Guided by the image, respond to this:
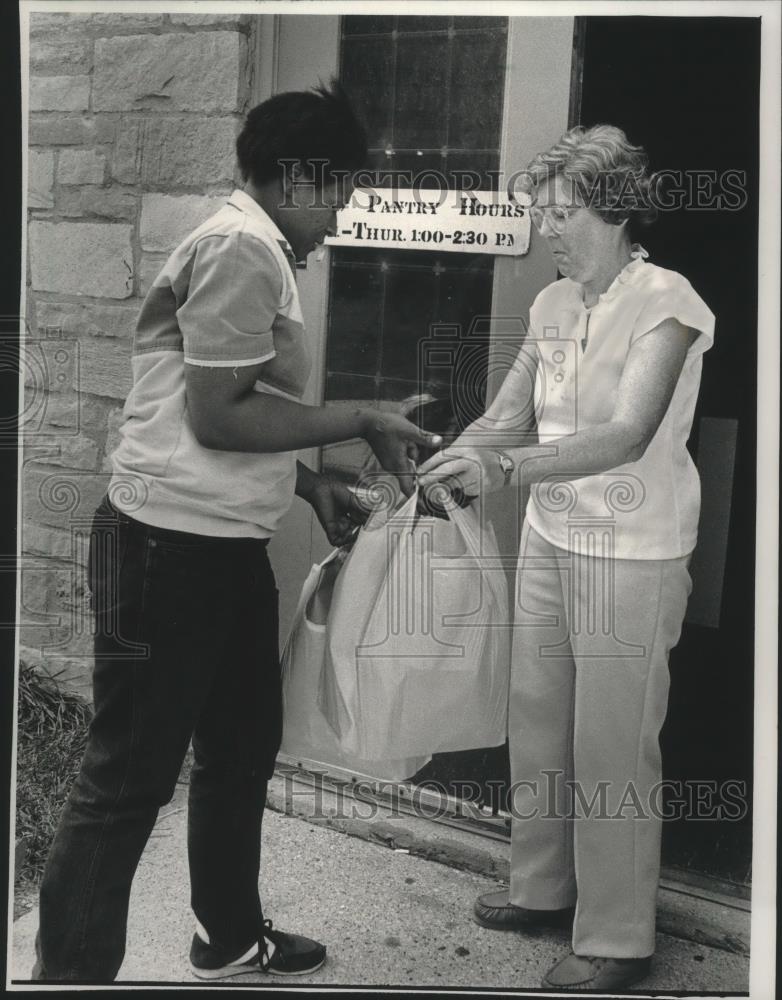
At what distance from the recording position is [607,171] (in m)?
2.70

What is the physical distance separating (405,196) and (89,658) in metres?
1.61

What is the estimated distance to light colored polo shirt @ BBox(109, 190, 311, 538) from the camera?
2375 millimetres

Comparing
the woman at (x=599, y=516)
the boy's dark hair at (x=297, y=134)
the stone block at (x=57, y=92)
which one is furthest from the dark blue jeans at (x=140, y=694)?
the stone block at (x=57, y=92)

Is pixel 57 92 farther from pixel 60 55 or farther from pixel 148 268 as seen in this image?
pixel 148 268

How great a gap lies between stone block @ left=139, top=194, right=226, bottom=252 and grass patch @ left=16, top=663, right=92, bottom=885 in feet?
4.07

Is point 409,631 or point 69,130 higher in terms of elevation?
point 69,130

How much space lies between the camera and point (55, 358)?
9.78ft

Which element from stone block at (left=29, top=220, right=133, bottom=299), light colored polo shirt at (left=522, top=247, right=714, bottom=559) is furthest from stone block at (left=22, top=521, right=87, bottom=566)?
light colored polo shirt at (left=522, top=247, right=714, bottom=559)

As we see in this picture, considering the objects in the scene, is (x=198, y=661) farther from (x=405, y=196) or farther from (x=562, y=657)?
(x=405, y=196)

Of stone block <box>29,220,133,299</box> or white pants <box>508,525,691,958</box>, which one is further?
stone block <box>29,220,133,299</box>

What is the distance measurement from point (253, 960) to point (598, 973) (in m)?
0.87

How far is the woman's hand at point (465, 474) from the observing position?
9.04 ft

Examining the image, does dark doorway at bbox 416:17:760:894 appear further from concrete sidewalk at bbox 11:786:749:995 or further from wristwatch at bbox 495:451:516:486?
wristwatch at bbox 495:451:516:486

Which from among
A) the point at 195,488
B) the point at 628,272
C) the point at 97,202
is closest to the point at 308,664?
the point at 195,488
